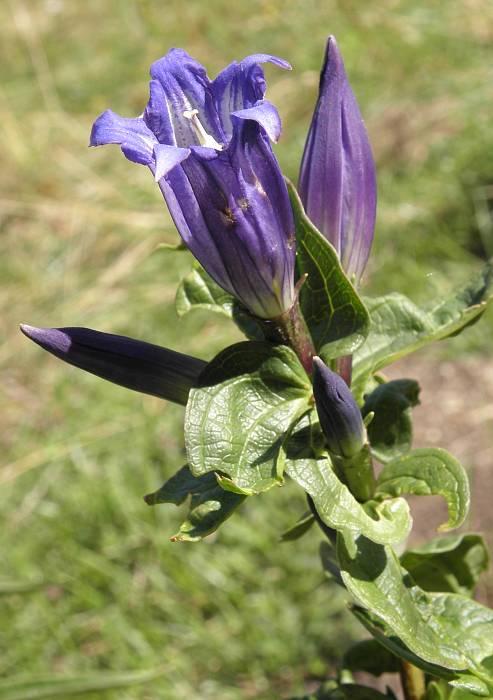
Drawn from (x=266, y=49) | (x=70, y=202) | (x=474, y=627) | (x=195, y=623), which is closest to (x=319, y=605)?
(x=195, y=623)

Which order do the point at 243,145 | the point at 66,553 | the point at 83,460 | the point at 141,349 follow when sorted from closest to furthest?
the point at 243,145
the point at 141,349
the point at 66,553
the point at 83,460

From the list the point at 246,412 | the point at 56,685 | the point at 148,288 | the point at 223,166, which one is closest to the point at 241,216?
the point at 223,166

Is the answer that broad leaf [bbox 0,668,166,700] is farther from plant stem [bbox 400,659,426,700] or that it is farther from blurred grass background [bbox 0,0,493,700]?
plant stem [bbox 400,659,426,700]

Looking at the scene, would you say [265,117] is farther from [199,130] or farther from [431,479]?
[431,479]

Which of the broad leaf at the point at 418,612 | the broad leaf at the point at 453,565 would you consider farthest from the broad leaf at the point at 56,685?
the broad leaf at the point at 418,612

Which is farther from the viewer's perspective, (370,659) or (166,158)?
(370,659)

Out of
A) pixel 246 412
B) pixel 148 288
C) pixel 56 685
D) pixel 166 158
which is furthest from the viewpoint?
pixel 148 288

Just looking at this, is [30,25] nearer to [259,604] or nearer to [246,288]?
[259,604]

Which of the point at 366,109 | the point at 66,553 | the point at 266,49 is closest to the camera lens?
the point at 66,553
